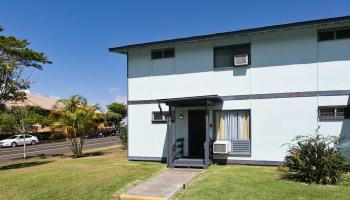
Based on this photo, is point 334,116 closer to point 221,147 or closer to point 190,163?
point 221,147

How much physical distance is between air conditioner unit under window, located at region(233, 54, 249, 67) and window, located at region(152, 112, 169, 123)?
422 centimetres

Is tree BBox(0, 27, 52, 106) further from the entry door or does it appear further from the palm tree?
the entry door

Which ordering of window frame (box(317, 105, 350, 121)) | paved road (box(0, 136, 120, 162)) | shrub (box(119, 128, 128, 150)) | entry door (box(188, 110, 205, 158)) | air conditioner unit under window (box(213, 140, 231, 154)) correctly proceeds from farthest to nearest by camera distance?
paved road (box(0, 136, 120, 162))
shrub (box(119, 128, 128, 150))
entry door (box(188, 110, 205, 158))
air conditioner unit under window (box(213, 140, 231, 154))
window frame (box(317, 105, 350, 121))

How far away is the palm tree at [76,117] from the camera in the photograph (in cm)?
2206

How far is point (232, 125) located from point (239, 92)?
1.54 meters

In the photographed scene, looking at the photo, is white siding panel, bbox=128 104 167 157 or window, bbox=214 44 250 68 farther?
white siding panel, bbox=128 104 167 157

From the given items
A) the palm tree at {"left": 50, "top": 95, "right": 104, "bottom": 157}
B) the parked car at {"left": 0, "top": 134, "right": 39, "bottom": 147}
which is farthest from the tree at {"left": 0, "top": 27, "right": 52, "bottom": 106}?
the parked car at {"left": 0, "top": 134, "right": 39, "bottom": 147}

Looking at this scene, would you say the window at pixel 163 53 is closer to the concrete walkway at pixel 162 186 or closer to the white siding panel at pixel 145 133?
the white siding panel at pixel 145 133

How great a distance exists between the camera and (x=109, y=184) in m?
11.8

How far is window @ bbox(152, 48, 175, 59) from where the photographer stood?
17.5 m

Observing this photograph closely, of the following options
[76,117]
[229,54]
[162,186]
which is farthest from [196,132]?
[76,117]

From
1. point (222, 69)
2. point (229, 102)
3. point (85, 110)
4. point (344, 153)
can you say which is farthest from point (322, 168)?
point (85, 110)

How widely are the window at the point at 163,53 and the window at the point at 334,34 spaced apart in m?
6.82

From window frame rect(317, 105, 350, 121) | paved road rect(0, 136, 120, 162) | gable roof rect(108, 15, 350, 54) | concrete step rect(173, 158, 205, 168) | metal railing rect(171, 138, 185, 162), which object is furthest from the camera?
paved road rect(0, 136, 120, 162)
